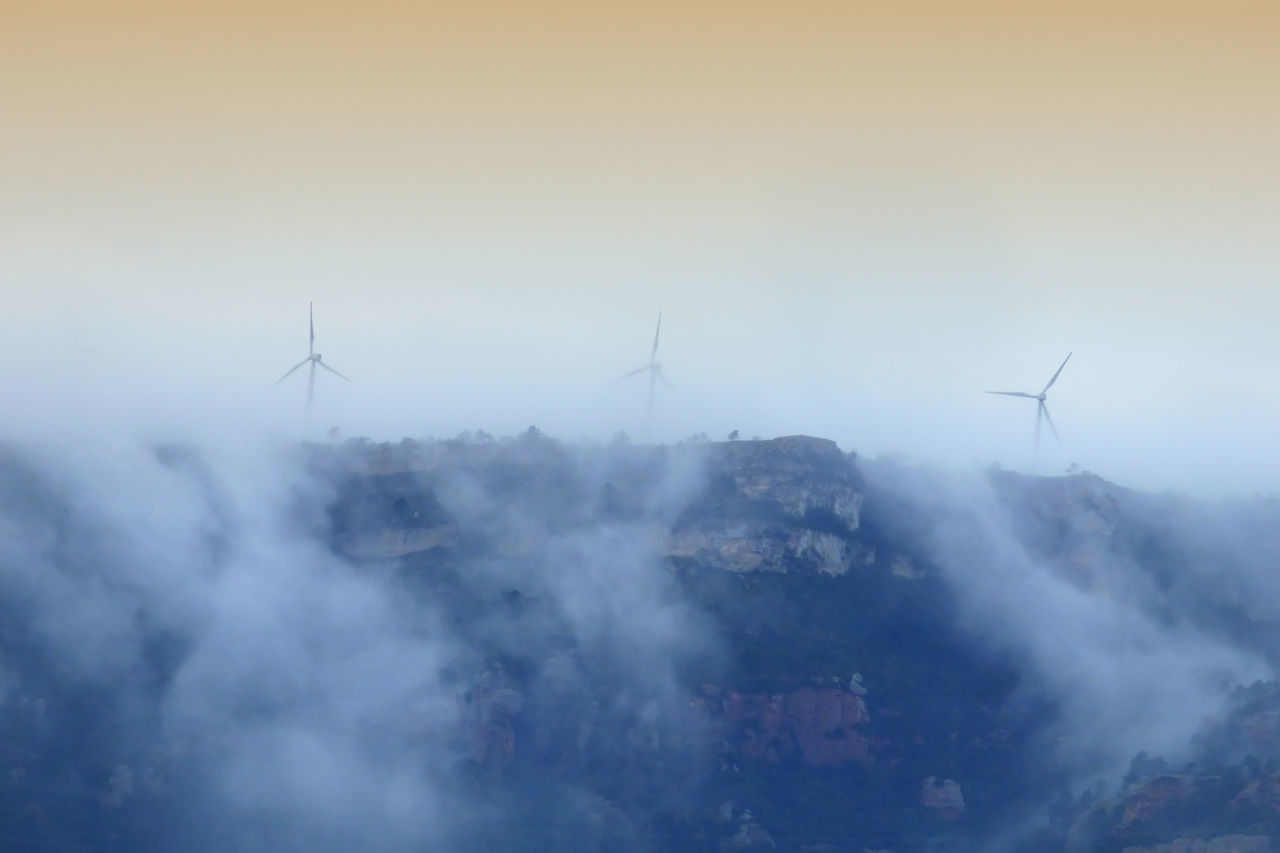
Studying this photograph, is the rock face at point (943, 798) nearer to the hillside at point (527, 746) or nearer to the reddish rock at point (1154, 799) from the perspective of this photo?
the hillside at point (527, 746)

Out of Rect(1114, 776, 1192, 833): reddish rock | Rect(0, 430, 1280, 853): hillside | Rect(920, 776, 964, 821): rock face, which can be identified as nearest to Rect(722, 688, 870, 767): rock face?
Rect(0, 430, 1280, 853): hillside

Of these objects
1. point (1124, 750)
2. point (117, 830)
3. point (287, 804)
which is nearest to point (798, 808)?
point (1124, 750)

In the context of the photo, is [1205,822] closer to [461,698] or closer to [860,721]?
[860,721]

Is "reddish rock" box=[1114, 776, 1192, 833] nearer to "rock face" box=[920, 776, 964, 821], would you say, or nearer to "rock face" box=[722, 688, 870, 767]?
"rock face" box=[920, 776, 964, 821]

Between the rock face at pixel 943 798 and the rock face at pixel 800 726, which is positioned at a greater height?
the rock face at pixel 800 726

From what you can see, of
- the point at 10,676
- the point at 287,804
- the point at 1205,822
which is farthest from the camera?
the point at 10,676

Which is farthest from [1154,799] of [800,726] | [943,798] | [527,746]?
[527,746]

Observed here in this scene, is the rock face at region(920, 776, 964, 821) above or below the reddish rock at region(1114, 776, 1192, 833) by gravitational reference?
below

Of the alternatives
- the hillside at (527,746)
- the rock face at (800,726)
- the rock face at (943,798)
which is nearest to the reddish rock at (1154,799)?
the hillside at (527,746)
